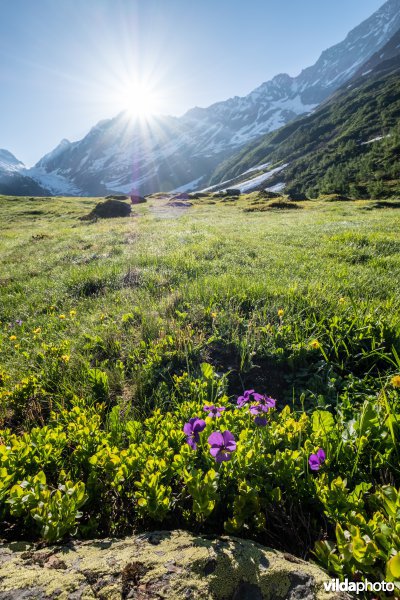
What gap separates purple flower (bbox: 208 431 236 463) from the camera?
190cm

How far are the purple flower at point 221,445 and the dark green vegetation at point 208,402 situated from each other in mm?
111

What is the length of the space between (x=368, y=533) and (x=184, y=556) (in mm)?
898

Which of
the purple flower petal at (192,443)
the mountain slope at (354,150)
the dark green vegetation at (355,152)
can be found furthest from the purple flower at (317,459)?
the mountain slope at (354,150)

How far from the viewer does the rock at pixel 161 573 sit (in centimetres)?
127

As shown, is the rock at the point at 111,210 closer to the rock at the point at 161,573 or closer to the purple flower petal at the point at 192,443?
the purple flower petal at the point at 192,443

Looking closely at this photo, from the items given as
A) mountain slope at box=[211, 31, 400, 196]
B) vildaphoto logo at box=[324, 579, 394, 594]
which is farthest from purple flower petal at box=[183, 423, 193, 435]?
mountain slope at box=[211, 31, 400, 196]

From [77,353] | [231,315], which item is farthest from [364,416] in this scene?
[77,353]

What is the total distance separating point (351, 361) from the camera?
3904mm

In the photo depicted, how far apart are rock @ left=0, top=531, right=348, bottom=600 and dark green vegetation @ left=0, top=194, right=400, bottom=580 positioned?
17 centimetres

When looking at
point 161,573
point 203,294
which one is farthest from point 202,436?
point 203,294

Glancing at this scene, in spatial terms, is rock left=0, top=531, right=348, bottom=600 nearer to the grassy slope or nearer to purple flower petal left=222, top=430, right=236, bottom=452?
purple flower petal left=222, top=430, right=236, bottom=452

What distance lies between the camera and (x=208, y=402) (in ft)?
9.26

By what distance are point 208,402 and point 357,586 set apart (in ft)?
5.41

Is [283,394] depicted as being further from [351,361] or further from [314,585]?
[314,585]
